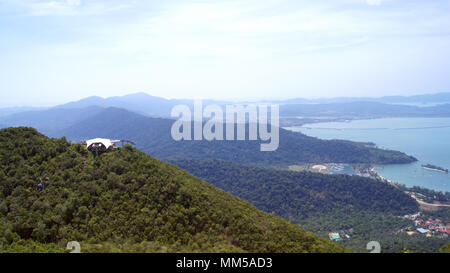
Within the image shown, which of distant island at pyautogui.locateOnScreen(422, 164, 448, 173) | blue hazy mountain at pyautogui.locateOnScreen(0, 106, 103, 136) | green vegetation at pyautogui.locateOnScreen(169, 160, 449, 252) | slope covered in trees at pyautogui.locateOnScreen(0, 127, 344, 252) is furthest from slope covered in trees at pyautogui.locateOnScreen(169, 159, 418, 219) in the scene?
blue hazy mountain at pyautogui.locateOnScreen(0, 106, 103, 136)

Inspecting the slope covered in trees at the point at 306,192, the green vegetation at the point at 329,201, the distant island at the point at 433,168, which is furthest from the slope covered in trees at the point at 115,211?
the distant island at the point at 433,168

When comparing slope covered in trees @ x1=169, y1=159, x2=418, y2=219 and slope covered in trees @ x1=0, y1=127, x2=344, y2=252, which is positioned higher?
slope covered in trees @ x1=0, y1=127, x2=344, y2=252

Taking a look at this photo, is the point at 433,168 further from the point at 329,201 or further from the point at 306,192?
the point at 306,192

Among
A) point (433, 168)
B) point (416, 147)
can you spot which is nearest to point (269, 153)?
point (433, 168)

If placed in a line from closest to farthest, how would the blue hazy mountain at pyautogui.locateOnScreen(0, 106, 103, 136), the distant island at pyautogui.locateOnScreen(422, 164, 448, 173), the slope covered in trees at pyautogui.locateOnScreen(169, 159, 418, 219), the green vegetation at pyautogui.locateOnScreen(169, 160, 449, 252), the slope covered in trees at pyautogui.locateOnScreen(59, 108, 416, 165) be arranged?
the green vegetation at pyautogui.locateOnScreen(169, 160, 449, 252) < the slope covered in trees at pyautogui.locateOnScreen(169, 159, 418, 219) < the distant island at pyautogui.locateOnScreen(422, 164, 448, 173) < the slope covered in trees at pyautogui.locateOnScreen(59, 108, 416, 165) < the blue hazy mountain at pyautogui.locateOnScreen(0, 106, 103, 136)

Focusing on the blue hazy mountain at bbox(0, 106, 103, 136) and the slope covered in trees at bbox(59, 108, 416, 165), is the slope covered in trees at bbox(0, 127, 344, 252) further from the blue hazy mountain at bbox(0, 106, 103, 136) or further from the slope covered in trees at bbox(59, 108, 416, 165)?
the blue hazy mountain at bbox(0, 106, 103, 136)
